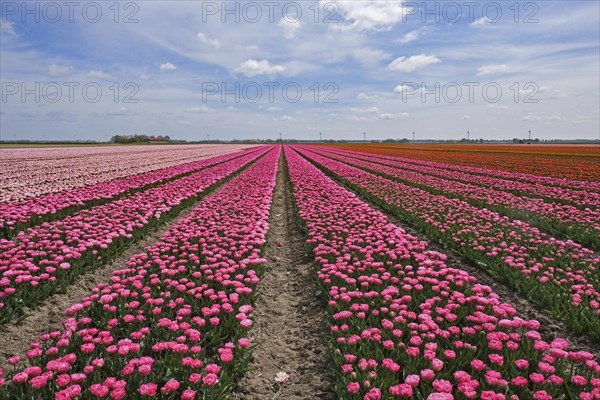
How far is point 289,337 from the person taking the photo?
15.2ft

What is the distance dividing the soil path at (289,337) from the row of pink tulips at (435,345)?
31 centimetres

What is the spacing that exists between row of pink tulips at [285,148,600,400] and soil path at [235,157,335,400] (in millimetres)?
311

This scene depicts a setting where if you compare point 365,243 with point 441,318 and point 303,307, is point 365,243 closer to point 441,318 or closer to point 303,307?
point 303,307

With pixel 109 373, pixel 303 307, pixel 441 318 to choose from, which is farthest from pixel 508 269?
pixel 109 373

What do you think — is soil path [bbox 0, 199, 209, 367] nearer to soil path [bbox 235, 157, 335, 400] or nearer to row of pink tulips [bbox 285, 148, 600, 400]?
soil path [bbox 235, 157, 335, 400]

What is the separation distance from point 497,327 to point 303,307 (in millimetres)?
2571

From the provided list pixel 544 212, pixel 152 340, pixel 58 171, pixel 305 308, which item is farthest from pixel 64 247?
pixel 58 171

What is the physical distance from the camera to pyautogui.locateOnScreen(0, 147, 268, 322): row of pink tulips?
500 centimetres

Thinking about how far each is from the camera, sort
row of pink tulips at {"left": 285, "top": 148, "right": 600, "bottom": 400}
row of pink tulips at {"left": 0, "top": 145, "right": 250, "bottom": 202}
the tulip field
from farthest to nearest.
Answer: row of pink tulips at {"left": 0, "top": 145, "right": 250, "bottom": 202} → the tulip field → row of pink tulips at {"left": 285, "top": 148, "right": 600, "bottom": 400}

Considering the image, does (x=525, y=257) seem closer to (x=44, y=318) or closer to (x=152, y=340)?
(x=152, y=340)

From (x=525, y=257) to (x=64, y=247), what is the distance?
7997 mm

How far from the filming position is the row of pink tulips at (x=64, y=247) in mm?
4996

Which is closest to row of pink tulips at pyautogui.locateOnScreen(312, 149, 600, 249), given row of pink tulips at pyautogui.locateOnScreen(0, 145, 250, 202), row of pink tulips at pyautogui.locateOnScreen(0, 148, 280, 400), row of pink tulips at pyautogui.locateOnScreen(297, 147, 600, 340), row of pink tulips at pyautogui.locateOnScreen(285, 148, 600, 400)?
row of pink tulips at pyautogui.locateOnScreen(297, 147, 600, 340)

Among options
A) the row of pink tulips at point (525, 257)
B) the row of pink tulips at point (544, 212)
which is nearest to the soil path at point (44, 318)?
the row of pink tulips at point (525, 257)
